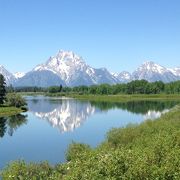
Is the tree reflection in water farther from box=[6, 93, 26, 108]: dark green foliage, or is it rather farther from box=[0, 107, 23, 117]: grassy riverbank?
box=[6, 93, 26, 108]: dark green foliage

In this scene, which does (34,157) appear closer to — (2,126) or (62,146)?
(62,146)

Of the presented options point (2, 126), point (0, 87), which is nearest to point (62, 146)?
point (2, 126)

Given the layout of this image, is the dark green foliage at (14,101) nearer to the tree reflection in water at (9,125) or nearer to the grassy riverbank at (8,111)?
the grassy riverbank at (8,111)

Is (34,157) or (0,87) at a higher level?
(0,87)

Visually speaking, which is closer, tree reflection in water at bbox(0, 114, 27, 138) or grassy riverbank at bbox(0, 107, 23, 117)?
tree reflection in water at bbox(0, 114, 27, 138)

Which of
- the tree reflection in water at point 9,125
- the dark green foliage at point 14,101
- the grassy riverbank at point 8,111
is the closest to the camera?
the tree reflection in water at point 9,125

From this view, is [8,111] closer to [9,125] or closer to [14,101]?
[14,101]

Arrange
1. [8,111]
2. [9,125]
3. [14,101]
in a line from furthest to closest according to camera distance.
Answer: [14,101] < [8,111] < [9,125]

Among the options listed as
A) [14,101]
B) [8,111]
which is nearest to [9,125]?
[8,111]

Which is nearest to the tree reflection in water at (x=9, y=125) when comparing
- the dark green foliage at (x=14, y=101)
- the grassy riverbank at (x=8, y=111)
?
the grassy riverbank at (x=8, y=111)

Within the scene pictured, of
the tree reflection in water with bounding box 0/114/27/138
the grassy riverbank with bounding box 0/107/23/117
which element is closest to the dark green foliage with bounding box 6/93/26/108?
the grassy riverbank with bounding box 0/107/23/117

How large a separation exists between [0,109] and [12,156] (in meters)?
78.2

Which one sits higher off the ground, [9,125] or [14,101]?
[14,101]

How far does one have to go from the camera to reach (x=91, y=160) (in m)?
23.4
